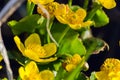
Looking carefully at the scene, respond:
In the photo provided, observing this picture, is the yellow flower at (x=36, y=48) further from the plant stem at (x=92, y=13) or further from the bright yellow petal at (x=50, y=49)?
the plant stem at (x=92, y=13)

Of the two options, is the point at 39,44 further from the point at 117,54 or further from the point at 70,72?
the point at 117,54

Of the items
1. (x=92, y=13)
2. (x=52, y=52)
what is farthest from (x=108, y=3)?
(x=52, y=52)

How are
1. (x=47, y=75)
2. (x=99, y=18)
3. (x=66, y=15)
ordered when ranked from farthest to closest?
(x=99, y=18) < (x=66, y=15) < (x=47, y=75)

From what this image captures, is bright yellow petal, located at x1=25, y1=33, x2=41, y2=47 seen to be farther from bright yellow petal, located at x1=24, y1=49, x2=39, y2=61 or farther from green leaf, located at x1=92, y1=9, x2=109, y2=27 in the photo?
green leaf, located at x1=92, y1=9, x2=109, y2=27

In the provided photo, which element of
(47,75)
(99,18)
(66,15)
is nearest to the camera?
(47,75)

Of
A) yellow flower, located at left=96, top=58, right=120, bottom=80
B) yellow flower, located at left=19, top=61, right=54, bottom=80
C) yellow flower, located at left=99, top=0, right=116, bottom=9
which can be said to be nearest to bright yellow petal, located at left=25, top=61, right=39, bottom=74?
yellow flower, located at left=19, top=61, right=54, bottom=80

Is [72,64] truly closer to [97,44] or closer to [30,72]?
[30,72]
